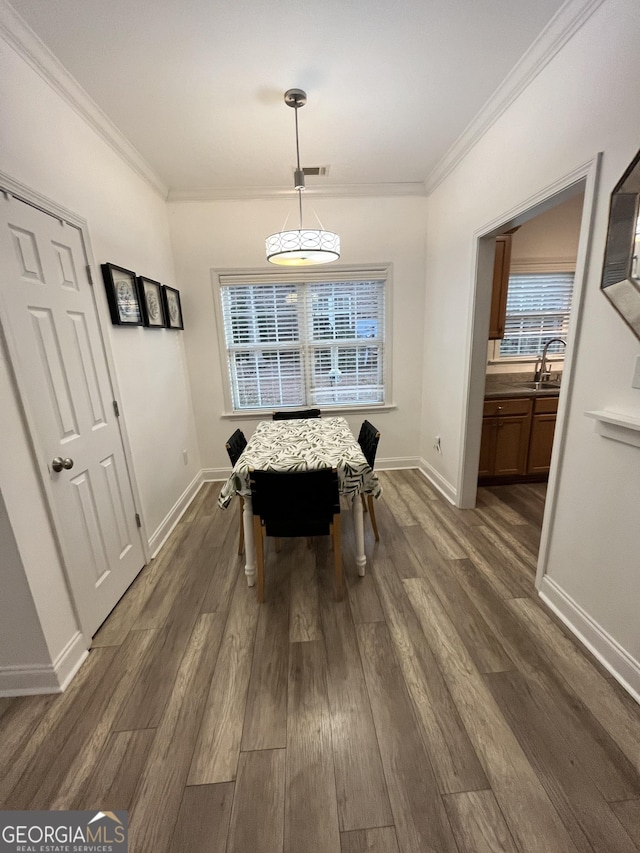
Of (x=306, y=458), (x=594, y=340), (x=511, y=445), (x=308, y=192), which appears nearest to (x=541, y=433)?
(x=511, y=445)

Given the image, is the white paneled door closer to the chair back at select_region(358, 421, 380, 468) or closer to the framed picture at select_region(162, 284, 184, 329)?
the framed picture at select_region(162, 284, 184, 329)

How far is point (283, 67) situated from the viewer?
5.49 feet

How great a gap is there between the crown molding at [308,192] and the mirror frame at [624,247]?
218 centimetres

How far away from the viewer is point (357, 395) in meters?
3.59

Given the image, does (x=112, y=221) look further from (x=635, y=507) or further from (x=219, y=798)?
(x=635, y=507)

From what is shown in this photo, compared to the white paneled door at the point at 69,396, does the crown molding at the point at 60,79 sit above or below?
above

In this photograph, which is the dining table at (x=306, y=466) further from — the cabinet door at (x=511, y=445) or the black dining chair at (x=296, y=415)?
the cabinet door at (x=511, y=445)

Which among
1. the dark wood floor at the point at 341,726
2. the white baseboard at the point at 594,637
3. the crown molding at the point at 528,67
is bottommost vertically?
the dark wood floor at the point at 341,726

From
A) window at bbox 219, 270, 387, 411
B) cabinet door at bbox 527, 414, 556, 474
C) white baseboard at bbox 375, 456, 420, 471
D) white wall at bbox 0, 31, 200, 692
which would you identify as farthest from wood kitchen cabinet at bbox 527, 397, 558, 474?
white wall at bbox 0, 31, 200, 692

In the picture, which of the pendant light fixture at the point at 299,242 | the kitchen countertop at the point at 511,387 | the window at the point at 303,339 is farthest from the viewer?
the window at the point at 303,339

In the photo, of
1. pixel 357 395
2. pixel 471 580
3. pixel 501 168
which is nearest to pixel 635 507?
pixel 471 580

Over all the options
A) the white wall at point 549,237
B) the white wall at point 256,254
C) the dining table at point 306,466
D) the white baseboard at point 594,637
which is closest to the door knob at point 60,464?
the dining table at point 306,466

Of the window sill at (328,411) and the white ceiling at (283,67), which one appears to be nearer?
the white ceiling at (283,67)

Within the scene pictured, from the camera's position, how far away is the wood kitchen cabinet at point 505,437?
2961 millimetres
